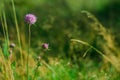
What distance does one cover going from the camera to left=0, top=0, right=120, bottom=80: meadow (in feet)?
11.0

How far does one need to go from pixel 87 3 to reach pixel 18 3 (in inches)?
75.5

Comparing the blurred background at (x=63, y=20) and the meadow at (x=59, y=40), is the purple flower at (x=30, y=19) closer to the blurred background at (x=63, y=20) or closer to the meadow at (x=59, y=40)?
the meadow at (x=59, y=40)

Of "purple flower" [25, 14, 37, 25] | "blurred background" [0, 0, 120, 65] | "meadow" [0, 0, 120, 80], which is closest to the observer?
"purple flower" [25, 14, 37, 25]

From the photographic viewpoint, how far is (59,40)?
20.7 feet

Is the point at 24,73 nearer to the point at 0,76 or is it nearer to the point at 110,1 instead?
the point at 0,76

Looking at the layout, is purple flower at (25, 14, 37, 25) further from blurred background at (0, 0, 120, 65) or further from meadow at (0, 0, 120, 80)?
blurred background at (0, 0, 120, 65)

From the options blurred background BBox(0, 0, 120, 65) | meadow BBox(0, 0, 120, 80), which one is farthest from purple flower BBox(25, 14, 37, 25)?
blurred background BBox(0, 0, 120, 65)

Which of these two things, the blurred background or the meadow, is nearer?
the meadow

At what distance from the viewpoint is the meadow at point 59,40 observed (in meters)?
3.37

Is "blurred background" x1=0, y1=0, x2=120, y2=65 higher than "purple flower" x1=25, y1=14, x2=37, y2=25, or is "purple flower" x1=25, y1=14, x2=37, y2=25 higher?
"purple flower" x1=25, y1=14, x2=37, y2=25

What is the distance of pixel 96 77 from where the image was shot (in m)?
3.71

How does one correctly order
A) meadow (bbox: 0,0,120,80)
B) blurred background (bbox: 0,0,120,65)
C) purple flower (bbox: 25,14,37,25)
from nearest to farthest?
1. purple flower (bbox: 25,14,37,25)
2. meadow (bbox: 0,0,120,80)
3. blurred background (bbox: 0,0,120,65)

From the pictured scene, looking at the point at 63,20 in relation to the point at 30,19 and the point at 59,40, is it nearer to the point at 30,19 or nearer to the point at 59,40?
the point at 59,40

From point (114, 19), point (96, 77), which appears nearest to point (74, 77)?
point (96, 77)
